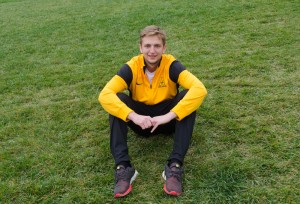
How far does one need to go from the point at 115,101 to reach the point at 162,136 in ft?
3.50

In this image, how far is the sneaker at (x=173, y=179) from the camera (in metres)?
3.41

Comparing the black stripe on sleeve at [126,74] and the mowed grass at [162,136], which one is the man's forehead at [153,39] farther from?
the mowed grass at [162,136]

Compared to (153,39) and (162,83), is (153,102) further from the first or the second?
(153,39)

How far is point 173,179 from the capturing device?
3498mm

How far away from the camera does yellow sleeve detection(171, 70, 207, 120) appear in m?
3.60

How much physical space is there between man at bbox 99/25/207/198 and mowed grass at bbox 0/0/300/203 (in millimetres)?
192

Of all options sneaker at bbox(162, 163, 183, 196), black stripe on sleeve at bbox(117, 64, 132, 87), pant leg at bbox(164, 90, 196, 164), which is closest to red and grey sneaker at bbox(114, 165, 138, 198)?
sneaker at bbox(162, 163, 183, 196)

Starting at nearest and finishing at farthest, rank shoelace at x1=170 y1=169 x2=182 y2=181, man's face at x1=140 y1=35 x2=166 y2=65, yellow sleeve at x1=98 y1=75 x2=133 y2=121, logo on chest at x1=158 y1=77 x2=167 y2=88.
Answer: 1. shoelace at x1=170 y1=169 x2=182 y2=181
2. yellow sleeve at x1=98 y1=75 x2=133 y2=121
3. man's face at x1=140 y1=35 x2=166 y2=65
4. logo on chest at x1=158 y1=77 x2=167 y2=88

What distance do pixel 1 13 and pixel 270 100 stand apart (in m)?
14.4

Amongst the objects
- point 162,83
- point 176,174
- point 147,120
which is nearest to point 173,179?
point 176,174

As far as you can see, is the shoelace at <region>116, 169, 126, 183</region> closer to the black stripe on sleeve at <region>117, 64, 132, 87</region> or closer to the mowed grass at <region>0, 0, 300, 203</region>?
the mowed grass at <region>0, 0, 300, 203</region>

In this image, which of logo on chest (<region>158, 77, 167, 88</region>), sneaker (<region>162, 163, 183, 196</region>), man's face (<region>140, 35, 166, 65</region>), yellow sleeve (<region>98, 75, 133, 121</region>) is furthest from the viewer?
logo on chest (<region>158, 77, 167, 88</region>)

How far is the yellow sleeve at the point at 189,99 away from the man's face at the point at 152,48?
40 centimetres

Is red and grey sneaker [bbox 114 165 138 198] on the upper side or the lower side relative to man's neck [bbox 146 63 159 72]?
lower
